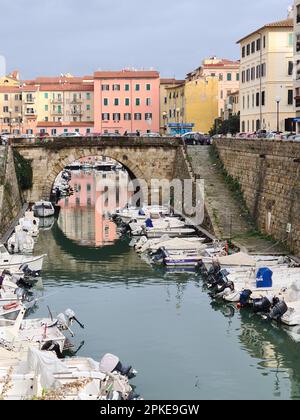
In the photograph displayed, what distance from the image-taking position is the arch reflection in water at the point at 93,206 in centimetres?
5091

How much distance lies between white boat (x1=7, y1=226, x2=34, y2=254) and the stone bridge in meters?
Result: 17.4

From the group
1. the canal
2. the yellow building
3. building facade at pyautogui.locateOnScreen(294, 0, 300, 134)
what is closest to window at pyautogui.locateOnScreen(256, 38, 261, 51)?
building facade at pyautogui.locateOnScreen(294, 0, 300, 134)

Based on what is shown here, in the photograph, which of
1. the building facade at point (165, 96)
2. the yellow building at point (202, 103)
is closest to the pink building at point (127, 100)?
the building facade at point (165, 96)

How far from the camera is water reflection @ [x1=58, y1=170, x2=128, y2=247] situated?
50.8 m

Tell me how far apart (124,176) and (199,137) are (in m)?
39.6

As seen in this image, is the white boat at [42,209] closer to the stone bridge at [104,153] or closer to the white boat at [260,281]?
the stone bridge at [104,153]

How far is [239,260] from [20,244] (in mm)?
13125

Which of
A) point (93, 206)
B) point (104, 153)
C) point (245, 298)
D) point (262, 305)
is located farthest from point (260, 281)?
point (93, 206)

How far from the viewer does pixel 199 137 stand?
6069 centimetres

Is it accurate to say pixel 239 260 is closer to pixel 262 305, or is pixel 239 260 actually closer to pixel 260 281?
pixel 260 281

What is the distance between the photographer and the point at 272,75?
64125 millimetres
